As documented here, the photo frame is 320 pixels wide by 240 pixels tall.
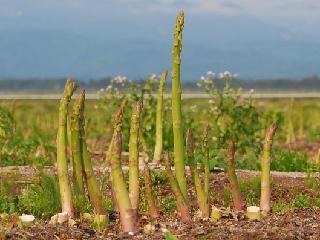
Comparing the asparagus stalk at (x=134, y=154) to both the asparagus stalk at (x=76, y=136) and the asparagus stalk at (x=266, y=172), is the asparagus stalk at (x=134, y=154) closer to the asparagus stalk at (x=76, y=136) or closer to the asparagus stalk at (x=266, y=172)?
the asparagus stalk at (x=76, y=136)

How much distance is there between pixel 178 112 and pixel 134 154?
72cm

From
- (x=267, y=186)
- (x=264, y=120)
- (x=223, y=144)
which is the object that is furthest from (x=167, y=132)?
(x=267, y=186)

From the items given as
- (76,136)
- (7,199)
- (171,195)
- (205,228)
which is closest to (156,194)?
(171,195)

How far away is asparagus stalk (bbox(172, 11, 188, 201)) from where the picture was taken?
780 centimetres

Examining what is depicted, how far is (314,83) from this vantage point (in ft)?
390

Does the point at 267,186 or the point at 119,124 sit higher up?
the point at 119,124

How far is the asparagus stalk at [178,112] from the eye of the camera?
7.80 m

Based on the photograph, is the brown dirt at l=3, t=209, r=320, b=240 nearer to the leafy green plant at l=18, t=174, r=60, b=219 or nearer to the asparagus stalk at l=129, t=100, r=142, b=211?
the asparagus stalk at l=129, t=100, r=142, b=211

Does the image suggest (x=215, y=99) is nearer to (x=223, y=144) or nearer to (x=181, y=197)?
(x=223, y=144)

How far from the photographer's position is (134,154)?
7.37 meters

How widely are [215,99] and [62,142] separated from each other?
31.7 ft

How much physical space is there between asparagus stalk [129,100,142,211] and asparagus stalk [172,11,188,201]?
0.48m

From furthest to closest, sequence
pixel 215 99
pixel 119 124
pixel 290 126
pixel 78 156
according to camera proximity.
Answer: pixel 290 126 < pixel 215 99 < pixel 78 156 < pixel 119 124

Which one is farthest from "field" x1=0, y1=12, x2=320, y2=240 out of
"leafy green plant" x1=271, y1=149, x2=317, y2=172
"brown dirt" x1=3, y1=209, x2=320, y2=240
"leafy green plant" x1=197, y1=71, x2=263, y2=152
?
"leafy green plant" x1=197, y1=71, x2=263, y2=152
